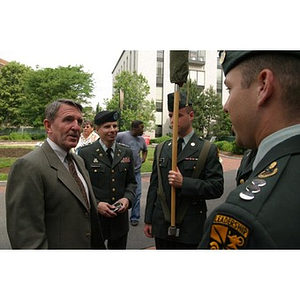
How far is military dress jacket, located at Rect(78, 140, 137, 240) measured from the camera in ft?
9.78

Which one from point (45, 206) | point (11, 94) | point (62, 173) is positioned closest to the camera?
point (45, 206)

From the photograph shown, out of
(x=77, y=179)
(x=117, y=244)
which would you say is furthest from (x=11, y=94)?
(x=77, y=179)

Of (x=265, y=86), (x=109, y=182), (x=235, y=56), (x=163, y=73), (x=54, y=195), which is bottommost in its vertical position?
(x=109, y=182)

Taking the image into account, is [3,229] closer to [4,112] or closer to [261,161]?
[261,161]

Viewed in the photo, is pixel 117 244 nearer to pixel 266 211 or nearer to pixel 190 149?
pixel 190 149

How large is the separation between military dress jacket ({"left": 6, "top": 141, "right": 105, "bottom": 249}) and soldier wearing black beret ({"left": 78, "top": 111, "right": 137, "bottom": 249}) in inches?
33.9

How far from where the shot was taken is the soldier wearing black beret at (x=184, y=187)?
2.51 meters

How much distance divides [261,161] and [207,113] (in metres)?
32.3

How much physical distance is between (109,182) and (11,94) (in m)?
42.9

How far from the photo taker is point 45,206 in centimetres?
184

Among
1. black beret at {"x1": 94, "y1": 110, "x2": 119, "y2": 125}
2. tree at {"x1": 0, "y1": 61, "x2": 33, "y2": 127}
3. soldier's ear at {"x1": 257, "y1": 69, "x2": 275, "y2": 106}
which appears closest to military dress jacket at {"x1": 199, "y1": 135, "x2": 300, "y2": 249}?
soldier's ear at {"x1": 257, "y1": 69, "x2": 275, "y2": 106}

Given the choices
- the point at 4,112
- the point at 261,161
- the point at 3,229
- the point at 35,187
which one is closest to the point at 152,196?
the point at 35,187

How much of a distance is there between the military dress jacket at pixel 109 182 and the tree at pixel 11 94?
39251 millimetres

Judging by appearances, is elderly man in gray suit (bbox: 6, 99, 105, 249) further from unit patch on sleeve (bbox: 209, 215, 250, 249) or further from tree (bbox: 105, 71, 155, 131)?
tree (bbox: 105, 71, 155, 131)
